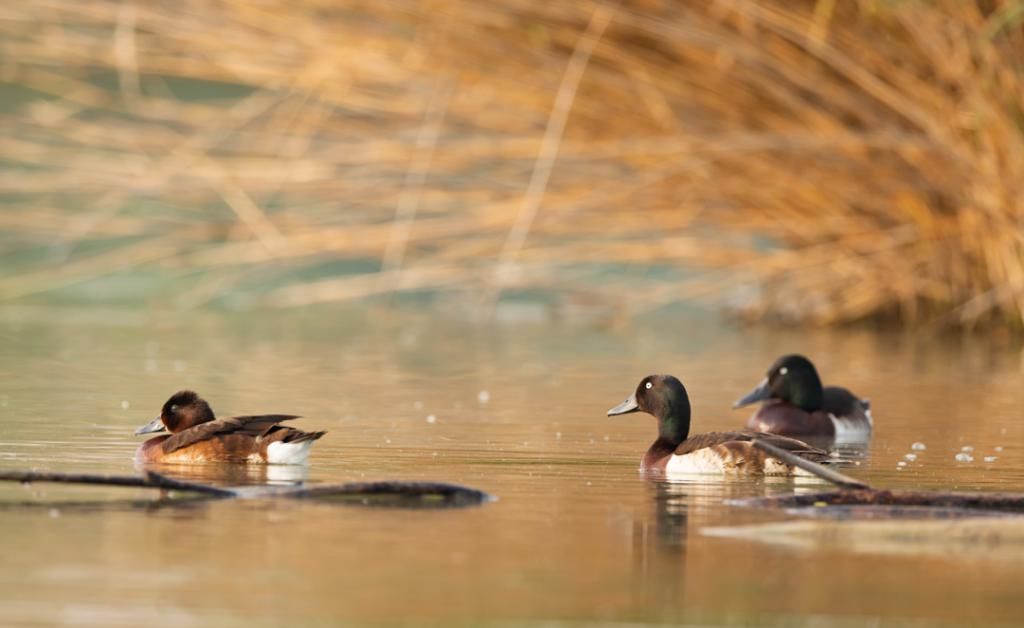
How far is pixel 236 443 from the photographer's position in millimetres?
6172

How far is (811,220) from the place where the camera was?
12766mm

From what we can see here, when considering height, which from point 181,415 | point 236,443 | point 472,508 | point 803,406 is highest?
point 803,406

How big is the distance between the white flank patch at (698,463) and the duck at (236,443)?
1.03m

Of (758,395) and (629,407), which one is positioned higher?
(758,395)

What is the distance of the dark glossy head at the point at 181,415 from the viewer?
21.5 ft

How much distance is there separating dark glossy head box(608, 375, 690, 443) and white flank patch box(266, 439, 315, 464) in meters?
1.15

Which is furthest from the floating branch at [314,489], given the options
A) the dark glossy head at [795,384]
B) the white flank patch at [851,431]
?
the dark glossy head at [795,384]

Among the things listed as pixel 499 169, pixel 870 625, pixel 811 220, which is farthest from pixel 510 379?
pixel 870 625

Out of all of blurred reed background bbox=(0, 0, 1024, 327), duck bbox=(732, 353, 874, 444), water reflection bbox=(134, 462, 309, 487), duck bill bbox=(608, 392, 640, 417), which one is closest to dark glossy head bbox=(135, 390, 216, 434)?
water reflection bbox=(134, 462, 309, 487)

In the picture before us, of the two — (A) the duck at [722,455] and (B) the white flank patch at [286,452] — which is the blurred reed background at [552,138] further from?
(B) the white flank patch at [286,452]

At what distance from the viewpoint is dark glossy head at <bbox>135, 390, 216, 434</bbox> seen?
6547 mm

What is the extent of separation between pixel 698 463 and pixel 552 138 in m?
4.86

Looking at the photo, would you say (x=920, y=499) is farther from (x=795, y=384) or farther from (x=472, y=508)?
(x=795, y=384)

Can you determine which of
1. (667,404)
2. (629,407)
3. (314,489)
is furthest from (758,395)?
(314,489)
